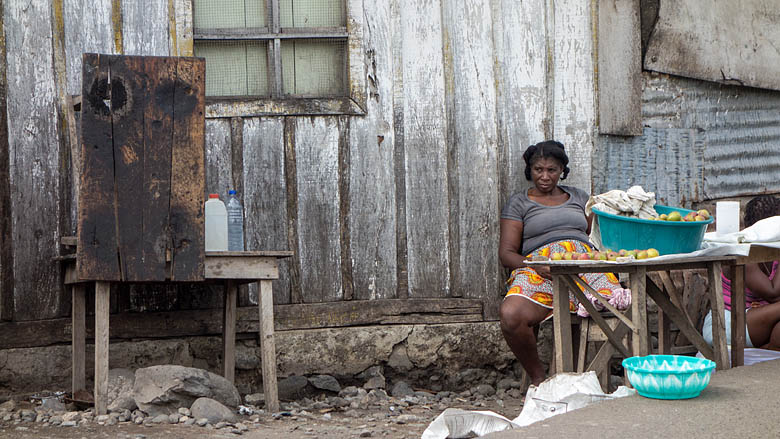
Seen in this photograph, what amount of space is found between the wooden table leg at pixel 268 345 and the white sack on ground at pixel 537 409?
113cm

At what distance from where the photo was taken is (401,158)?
500 cm

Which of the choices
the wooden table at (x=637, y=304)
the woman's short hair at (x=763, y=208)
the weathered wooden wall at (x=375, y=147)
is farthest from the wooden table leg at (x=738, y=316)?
the weathered wooden wall at (x=375, y=147)

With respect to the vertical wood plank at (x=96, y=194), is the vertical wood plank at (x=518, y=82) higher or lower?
higher

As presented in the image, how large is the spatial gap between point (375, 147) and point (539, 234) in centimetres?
104

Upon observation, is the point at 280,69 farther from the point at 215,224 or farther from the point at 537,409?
the point at 537,409

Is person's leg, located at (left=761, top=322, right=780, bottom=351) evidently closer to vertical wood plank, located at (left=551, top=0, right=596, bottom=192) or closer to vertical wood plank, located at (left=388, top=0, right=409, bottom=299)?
vertical wood plank, located at (left=551, top=0, right=596, bottom=192)

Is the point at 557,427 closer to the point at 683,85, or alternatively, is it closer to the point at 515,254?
the point at 515,254

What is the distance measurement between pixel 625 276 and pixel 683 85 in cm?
126

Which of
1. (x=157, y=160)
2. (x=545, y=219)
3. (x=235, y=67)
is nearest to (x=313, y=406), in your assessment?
(x=157, y=160)

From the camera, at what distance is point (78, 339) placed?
14.4 feet

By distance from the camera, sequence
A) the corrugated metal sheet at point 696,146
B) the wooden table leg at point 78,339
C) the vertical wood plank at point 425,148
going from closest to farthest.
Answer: the wooden table leg at point 78,339 < the vertical wood plank at point 425,148 < the corrugated metal sheet at point 696,146

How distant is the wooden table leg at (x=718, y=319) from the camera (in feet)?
13.3

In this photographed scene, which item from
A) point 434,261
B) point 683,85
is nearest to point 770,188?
Answer: point 683,85

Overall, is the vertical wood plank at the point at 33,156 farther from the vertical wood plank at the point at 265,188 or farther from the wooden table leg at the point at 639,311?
the wooden table leg at the point at 639,311
